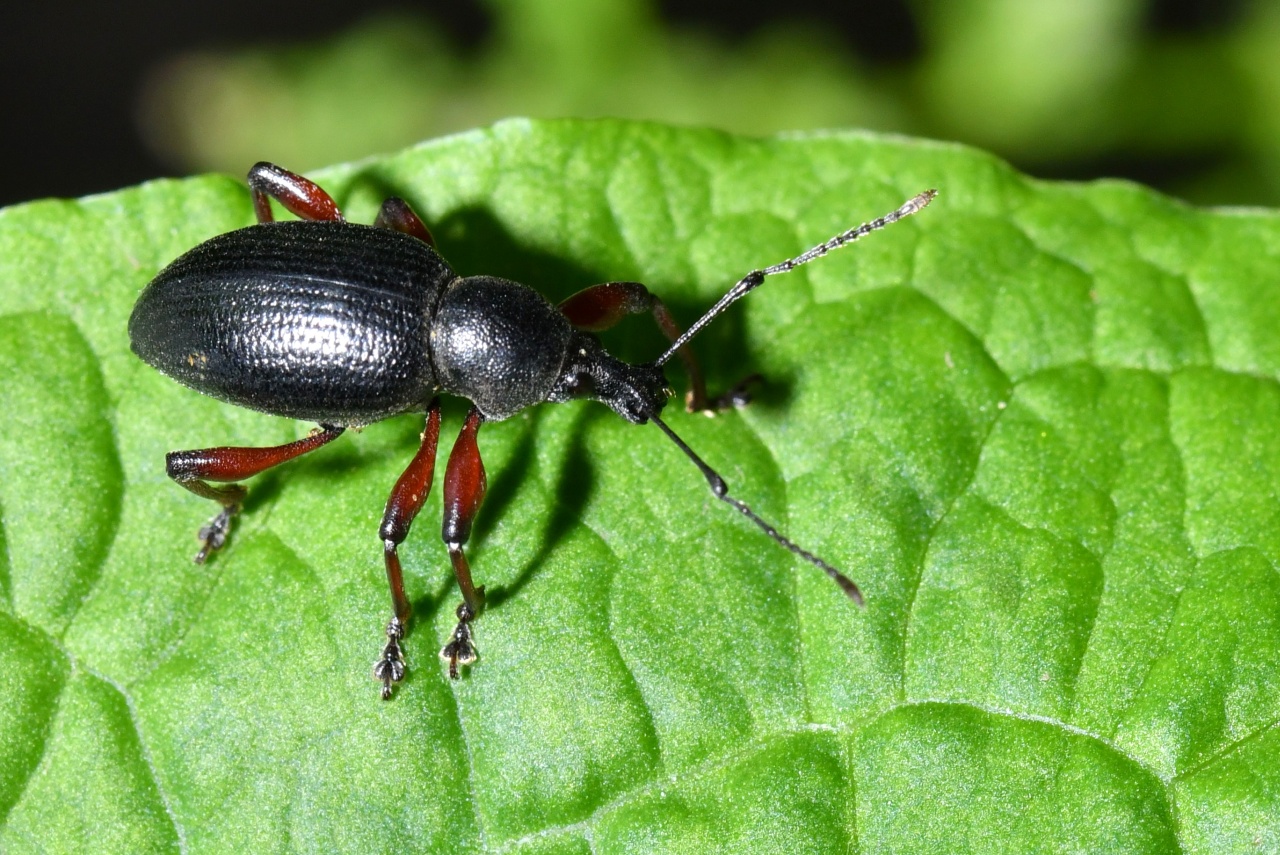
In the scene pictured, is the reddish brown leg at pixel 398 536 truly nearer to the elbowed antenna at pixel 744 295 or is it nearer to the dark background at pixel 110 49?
the elbowed antenna at pixel 744 295

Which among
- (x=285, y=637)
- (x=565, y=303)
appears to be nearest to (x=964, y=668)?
(x=565, y=303)

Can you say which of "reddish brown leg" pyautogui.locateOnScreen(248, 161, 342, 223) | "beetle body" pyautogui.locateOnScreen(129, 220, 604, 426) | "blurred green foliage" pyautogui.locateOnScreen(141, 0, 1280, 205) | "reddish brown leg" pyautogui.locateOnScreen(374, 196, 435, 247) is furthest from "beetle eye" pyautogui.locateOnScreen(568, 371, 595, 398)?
"blurred green foliage" pyautogui.locateOnScreen(141, 0, 1280, 205)

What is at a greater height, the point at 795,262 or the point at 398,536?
the point at 795,262

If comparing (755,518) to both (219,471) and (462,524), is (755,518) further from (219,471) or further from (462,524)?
(219,471)

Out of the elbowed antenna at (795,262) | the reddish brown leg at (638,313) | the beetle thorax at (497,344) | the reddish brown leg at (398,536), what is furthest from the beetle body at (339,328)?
the elbowed antenna at (795,262)

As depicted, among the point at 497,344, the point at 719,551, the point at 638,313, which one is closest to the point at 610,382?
the point at 638,313

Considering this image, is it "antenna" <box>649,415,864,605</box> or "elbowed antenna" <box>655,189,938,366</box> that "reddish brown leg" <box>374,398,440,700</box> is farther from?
"elbowed antenna" <box>655,189,938,366</box>
